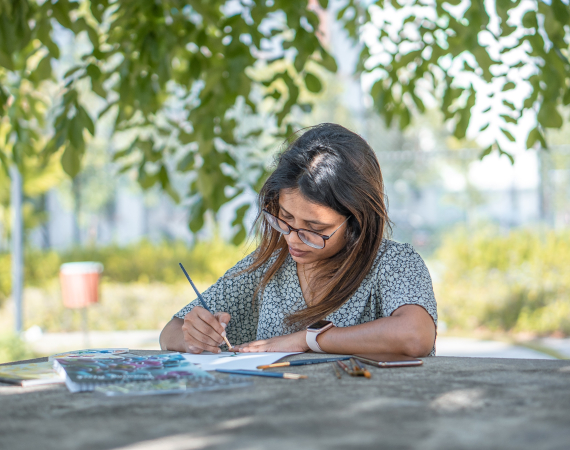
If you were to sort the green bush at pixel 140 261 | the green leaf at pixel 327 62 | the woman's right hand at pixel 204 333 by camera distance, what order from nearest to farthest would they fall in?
1. the woman's right hand at pixel 204 333
2. the green leaf at pixel 327 62
3. the green bush at pixel 140 261

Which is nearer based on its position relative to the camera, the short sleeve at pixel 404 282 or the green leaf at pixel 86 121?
the short sleeve at pixel 404 282

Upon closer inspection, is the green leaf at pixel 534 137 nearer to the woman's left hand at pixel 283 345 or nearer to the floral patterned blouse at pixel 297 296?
the floral patterned blouse at pixel 297 296

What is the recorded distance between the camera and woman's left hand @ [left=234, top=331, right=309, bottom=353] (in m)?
1.82

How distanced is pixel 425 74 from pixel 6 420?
333 centimetres

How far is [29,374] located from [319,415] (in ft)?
2.52

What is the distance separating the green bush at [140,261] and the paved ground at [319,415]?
7.84 m

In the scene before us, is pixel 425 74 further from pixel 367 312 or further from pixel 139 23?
pixel 367 312

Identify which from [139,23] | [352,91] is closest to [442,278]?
[352,91]

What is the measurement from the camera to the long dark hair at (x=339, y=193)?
209 centimetres

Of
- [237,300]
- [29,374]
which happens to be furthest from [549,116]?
[29,374]

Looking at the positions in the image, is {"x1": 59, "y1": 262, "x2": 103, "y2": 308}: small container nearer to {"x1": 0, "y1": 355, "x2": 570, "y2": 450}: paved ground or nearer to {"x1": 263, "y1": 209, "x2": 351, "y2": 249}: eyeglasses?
{"x1": 263, "y1": 209, "x2": 351, "y2": 249}: eyeglasses

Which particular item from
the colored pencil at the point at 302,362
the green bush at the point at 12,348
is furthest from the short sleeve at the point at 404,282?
the green bush at the point at 12,348

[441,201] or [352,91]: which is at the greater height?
[352,91]

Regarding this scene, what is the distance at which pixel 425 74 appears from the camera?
12.7ft
